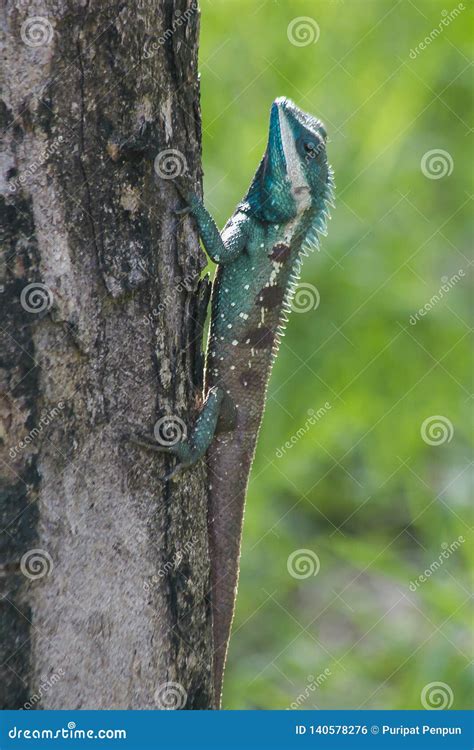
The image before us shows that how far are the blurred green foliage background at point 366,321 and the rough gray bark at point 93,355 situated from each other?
152 inches

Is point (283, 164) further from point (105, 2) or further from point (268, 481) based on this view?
point (268, 481)

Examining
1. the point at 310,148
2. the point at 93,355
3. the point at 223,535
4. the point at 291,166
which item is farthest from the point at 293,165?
the point at 93,355

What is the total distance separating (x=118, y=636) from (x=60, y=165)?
5.92 ft

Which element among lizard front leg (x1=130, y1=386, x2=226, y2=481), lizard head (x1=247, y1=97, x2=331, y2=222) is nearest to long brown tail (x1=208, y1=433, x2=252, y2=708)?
lizard front leg (x1=130, y1=386, x2=226, y2=481)

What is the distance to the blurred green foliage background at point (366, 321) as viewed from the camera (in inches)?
307

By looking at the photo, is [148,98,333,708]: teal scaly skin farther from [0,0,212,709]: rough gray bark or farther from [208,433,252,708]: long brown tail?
[0,0,212,709]: rough gray bark

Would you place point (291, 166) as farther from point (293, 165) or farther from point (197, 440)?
point (197, 440)

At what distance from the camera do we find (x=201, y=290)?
418 centimetres

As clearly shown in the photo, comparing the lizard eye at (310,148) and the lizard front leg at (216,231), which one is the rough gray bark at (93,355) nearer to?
the lizard front leg at (216,231)

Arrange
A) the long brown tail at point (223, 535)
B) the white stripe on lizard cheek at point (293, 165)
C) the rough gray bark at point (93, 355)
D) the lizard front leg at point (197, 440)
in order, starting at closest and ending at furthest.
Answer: the rough gray bark at point (93, 355), the lizard front leg at point (197, 440), the long brown tail at point (223, 535), the white stripe on lizard cheek at point (293, 165)

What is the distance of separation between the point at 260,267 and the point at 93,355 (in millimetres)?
2018

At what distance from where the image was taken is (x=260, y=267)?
17.7 feet

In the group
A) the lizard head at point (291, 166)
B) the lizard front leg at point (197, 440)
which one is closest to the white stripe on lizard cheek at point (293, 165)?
the lizard head at point (291, 166)

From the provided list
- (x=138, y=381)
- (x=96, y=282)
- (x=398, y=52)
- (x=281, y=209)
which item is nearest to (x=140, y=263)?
(x=96, y=282)
